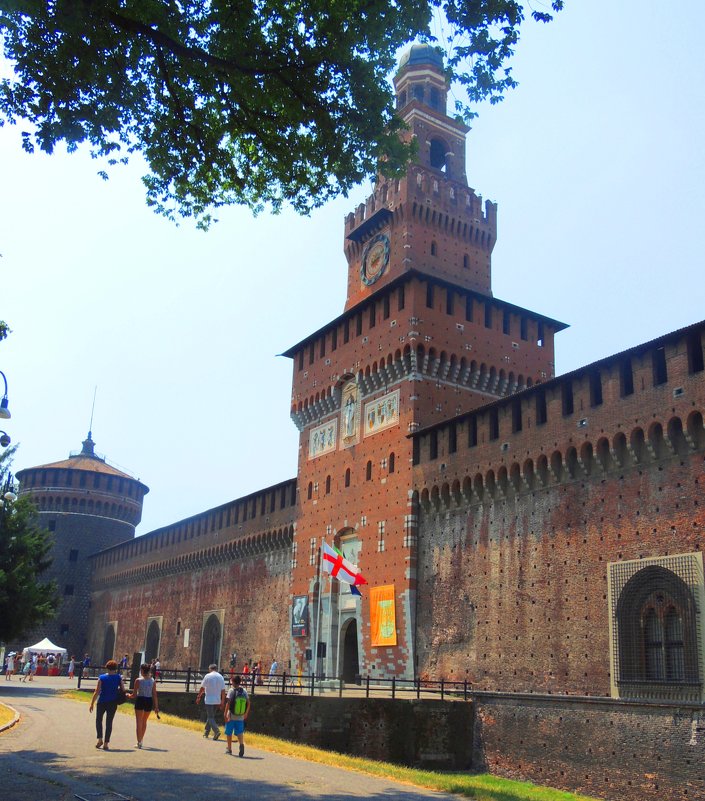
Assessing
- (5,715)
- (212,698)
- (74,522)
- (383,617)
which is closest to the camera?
(212,698)

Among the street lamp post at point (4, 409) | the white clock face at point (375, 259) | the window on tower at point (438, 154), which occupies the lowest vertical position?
the street lamp post at point (4, 409)

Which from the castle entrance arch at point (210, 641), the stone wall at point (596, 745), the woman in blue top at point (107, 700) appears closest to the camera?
the woman in blue top at point (107, 700)

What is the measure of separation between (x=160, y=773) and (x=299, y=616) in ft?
81.8

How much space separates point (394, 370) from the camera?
32812 millimetres

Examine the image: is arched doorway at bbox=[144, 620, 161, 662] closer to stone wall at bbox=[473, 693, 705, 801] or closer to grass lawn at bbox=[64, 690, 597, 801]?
grass lawn at bbox=[64, 690, 597, 801]

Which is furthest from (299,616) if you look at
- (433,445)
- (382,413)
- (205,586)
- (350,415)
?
(205,586)

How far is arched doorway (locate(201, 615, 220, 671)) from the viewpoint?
4497cm

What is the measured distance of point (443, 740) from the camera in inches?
958

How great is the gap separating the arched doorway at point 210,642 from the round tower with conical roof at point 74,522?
20.6m

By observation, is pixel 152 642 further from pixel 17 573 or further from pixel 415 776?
pixel 415 776

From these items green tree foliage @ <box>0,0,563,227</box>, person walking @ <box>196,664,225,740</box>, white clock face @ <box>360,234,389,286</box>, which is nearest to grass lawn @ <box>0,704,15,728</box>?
person walking @ <box>196,664,225,740</box>

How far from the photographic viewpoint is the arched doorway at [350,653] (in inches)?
1312

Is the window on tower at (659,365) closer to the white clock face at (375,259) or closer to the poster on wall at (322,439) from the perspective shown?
the white clock face at (375,259)

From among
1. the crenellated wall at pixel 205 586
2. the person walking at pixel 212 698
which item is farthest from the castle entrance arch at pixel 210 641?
the person walking at pixel 212 698
